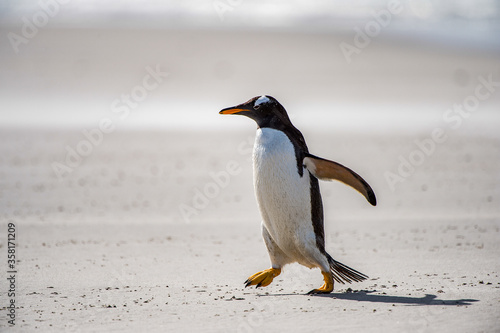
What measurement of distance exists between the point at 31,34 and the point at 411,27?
15.8 meters

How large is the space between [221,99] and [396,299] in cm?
1399

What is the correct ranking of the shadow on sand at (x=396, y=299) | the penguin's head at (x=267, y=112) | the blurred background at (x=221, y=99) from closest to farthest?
the shadow on sand at (x=396, y=299), the penguin's head at (x=267, y=112), the blurred background at (x=221, y=99)

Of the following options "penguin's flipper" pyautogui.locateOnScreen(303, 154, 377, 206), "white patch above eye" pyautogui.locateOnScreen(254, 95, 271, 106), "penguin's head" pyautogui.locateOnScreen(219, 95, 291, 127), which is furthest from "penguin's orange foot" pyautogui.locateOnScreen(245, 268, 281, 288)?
"white patch above eye" pyautogui.locateOnScreen(254, 95, 271, 106)

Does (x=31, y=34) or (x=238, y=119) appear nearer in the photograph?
(x=238, y=119)

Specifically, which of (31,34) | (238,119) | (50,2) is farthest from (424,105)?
(50,2)

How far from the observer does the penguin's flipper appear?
14.8 feet

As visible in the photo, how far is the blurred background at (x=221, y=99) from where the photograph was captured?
347 inches

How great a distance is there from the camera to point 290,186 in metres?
4.55

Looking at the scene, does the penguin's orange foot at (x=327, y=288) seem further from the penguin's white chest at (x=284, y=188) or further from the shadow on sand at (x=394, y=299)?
the penguin's white chest at (x=284, y=188)

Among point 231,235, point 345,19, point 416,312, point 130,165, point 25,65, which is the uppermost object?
point 345,19

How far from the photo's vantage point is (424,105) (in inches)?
695

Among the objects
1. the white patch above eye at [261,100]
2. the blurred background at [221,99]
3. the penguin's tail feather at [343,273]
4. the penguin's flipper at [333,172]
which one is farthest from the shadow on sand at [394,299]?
the blurred background at [221,99]

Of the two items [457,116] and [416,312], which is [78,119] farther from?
[416,312]

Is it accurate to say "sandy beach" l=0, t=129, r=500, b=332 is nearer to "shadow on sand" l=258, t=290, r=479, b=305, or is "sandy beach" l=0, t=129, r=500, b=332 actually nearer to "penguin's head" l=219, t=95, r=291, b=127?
"shadow on sand" l=258, t=290, r=479, b=305
